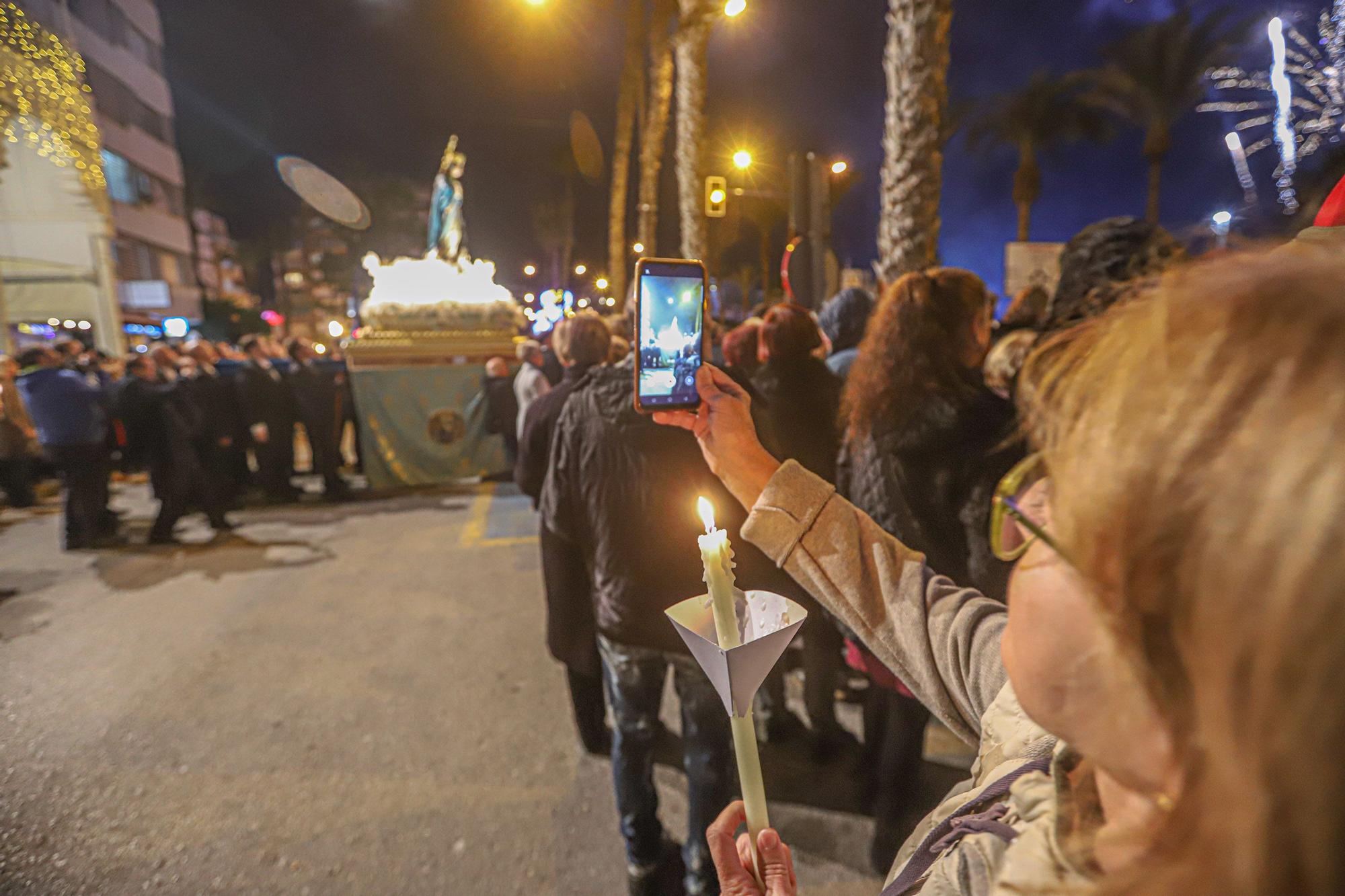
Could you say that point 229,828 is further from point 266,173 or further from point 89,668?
point 266,173

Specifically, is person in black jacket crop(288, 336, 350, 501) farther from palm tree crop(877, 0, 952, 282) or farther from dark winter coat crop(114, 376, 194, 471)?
palm tree crop(877, 0, 952, 282)

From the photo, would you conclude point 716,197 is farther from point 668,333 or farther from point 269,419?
point 668,333

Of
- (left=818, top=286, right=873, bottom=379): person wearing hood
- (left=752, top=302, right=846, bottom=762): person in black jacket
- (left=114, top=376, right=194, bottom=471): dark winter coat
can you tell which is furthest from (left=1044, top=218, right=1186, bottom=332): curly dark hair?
(left=114, top=376, right=194, bottom=471): dark winter coat

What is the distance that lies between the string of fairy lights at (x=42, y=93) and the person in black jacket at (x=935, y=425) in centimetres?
253

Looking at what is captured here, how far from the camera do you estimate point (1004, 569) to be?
1985 mm

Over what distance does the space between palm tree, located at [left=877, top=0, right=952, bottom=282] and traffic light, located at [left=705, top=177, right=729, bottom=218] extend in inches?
110

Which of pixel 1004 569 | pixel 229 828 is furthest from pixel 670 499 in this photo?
pixel 229 828

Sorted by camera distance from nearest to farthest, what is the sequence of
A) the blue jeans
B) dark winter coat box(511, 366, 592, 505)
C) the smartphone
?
the smartphone
the blue jeans
dark winter coat box(511, 366, 592, 505)

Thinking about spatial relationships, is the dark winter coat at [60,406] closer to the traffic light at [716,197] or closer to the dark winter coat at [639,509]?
the dark winter coat at [639,509]

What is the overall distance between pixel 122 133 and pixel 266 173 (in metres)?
11.6

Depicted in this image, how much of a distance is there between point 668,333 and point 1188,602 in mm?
1245

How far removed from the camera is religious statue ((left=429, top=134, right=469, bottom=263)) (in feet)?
38.8

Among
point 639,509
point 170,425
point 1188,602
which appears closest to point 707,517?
point 1188,602

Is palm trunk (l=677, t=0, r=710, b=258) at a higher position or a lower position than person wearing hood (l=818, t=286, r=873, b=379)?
higher
